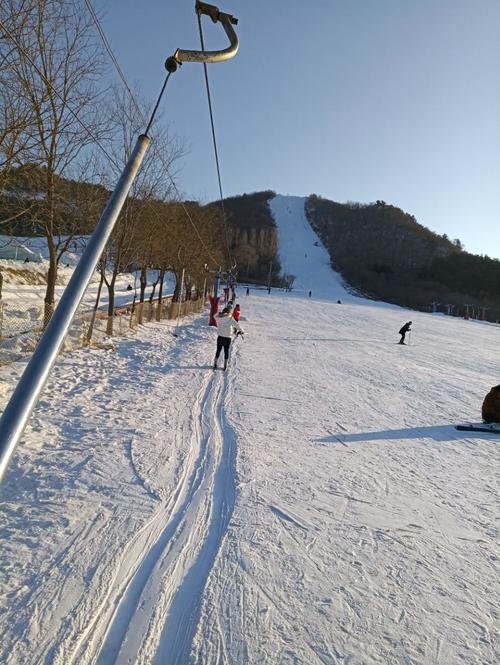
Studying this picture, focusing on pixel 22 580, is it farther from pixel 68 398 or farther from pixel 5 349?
pixel 5 349

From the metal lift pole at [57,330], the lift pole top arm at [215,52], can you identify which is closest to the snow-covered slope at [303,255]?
the lift pole top arm at [215,52]

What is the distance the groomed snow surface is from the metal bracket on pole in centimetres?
369

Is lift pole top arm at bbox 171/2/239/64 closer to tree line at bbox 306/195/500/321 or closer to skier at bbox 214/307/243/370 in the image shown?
skier at bbox 214/307/243/370

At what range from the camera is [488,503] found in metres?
5.10

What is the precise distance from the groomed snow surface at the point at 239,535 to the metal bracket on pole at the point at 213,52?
3690mm

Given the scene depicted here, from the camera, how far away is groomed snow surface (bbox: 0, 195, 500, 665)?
2.59 m

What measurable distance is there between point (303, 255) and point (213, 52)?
438 ft

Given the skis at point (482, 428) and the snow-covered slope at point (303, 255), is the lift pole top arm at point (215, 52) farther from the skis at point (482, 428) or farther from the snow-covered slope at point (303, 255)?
the snow-covered slope at point (303, 255)

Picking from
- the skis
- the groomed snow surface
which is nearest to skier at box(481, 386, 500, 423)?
the skis

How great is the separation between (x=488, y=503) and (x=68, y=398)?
669 centimetres

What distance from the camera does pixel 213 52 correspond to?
2.69 m

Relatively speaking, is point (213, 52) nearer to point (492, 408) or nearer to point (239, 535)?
point (239, 535)

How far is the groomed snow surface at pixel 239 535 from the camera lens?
2.59 metres

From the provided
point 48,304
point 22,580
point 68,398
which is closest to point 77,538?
point 22,580
